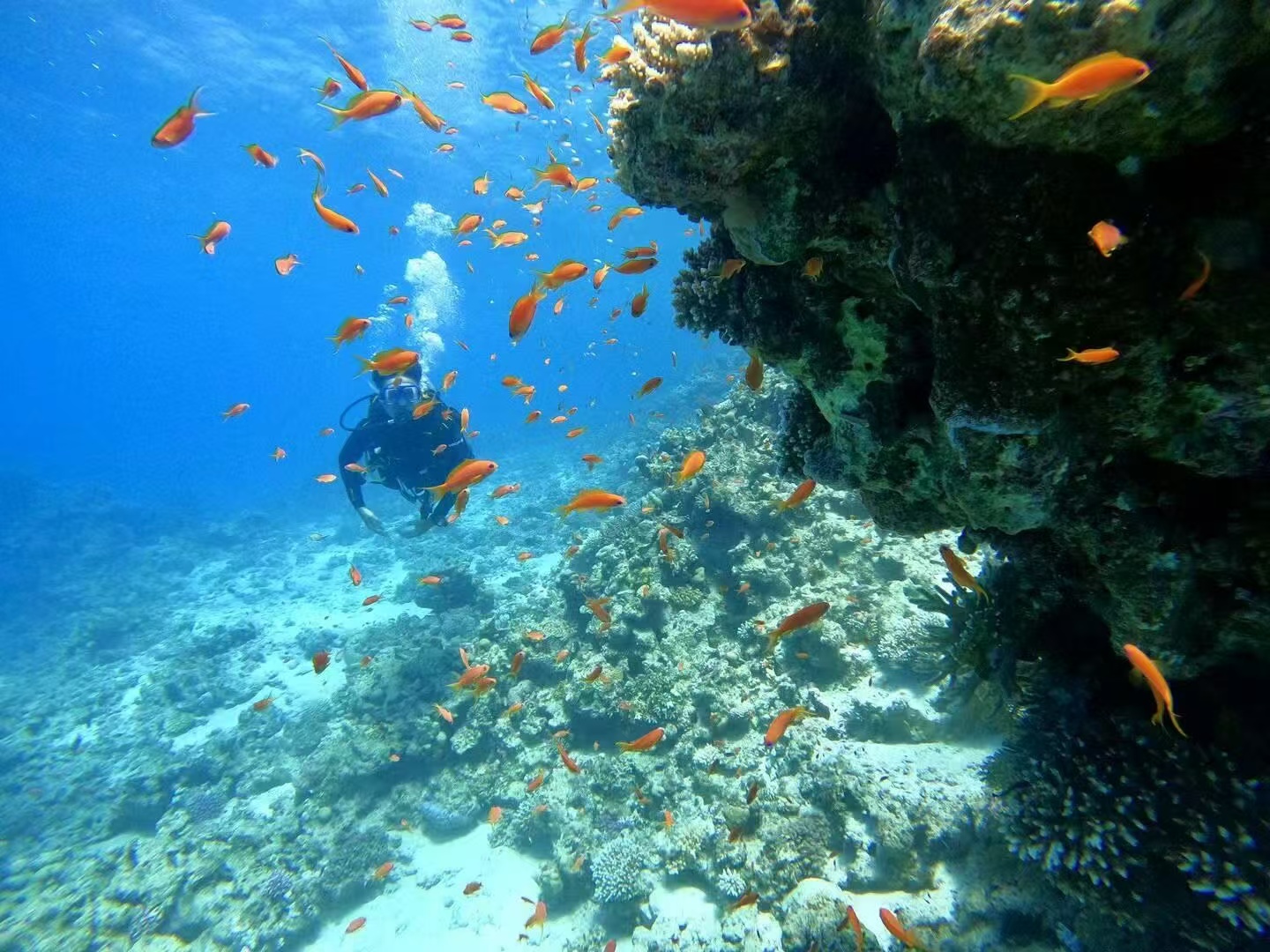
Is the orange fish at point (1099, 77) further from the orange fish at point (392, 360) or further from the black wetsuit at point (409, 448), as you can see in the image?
the black wetsuit at point (409, 448)

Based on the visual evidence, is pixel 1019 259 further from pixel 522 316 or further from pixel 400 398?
pixel 400 398

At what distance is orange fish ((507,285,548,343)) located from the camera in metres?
5.03

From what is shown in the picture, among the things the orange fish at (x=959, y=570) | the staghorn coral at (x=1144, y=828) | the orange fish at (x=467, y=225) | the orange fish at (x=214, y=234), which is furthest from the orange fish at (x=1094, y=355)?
the orange fish at (x=214, y=234)

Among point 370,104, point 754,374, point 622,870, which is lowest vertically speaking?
point 622,870

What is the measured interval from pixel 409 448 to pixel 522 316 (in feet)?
22.5

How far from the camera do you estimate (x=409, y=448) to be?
35.9ft

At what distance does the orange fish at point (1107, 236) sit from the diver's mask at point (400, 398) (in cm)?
998

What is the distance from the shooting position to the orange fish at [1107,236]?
1990 millimetres

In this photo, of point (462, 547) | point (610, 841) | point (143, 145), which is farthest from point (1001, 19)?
point (143, 145)

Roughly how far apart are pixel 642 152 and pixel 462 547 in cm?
1856

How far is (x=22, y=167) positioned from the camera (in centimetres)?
3472

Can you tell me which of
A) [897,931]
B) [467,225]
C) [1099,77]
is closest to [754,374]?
[1099,77]

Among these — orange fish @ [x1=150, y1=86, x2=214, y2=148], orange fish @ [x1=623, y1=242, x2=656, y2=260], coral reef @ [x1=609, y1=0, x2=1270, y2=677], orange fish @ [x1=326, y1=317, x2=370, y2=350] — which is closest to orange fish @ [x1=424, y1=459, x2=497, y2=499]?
orange fish @ [x1=623, y1=242, x2=656, y2=260]

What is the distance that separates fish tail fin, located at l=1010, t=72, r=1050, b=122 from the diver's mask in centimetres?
988
